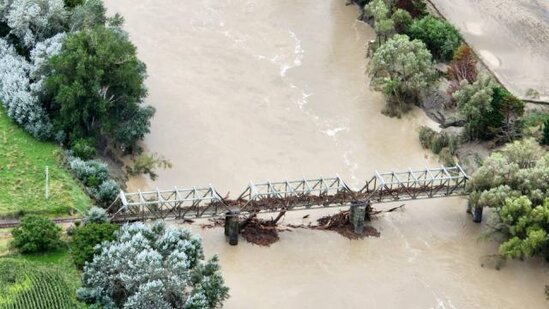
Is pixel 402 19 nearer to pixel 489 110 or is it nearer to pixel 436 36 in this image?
pixel 436 36

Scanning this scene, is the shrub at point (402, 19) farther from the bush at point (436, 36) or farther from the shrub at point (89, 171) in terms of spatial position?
the shrub at point (89, 171)

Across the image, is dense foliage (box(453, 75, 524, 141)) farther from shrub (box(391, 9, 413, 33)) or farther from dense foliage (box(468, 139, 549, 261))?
shrub (box(391, 9, 413, 33))

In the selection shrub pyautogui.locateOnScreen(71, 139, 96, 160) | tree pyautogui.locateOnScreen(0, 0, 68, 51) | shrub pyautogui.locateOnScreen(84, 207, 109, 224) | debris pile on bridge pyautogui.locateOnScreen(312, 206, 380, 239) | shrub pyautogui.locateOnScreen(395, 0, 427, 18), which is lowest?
debris pile on bridge pyautogui.locateOnScreen(312, 206, 380, 239)

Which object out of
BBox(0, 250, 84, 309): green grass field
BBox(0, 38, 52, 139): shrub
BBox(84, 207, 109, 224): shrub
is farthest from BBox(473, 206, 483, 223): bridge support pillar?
BBox(0, 38, 52, 139): shrub

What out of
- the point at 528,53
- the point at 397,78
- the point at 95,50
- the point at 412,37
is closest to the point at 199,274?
the point at 95,50

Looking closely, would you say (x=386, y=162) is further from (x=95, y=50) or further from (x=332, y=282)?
(x=95, y=50)

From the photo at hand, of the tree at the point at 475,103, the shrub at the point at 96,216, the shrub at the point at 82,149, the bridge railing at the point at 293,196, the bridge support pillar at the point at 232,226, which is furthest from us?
the tree at the point at 475,103

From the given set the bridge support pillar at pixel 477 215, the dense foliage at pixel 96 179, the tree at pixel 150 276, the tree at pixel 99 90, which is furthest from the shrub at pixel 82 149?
the bridge support pillar at pixel 477 215
